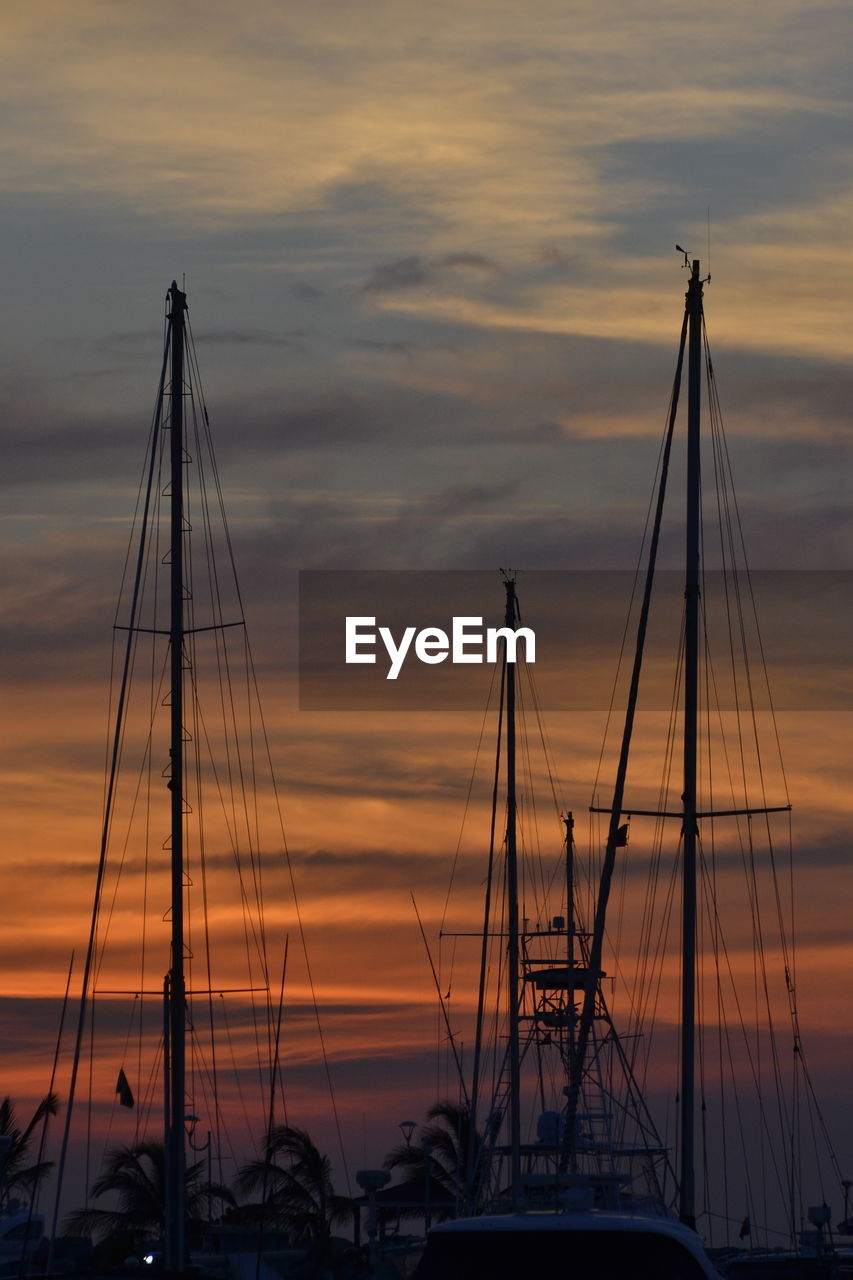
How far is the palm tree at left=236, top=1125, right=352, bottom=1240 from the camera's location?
72062mm

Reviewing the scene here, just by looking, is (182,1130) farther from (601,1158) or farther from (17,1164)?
(17,1164)

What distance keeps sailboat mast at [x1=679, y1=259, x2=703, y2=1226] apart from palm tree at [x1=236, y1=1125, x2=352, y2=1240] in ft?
136

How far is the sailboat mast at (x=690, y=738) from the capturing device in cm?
3089

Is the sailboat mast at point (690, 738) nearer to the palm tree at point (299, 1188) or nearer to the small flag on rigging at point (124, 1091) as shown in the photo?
the small flag on rigging at point (124, 1091)

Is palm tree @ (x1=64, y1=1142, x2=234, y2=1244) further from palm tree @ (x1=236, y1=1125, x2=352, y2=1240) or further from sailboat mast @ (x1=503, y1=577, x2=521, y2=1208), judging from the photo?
sailboat mast @ (x1=503, y1=577, x2=521, y2=1208)

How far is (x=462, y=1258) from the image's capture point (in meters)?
16.2

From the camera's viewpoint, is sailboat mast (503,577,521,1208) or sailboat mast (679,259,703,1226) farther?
sailboat mast (503,577,521,1208)

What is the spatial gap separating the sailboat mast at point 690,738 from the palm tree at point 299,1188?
41.4m

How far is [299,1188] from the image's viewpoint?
7419 cm

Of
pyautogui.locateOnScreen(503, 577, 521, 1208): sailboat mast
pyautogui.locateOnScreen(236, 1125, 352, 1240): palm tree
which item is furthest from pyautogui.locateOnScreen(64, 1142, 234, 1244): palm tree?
pyautogui.locateOnScreen(503, 577, 521, 1208): sailboat mast

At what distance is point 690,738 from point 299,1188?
147 ft

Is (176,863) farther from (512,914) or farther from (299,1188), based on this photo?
(299,1188)

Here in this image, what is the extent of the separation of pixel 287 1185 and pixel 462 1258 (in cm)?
5987

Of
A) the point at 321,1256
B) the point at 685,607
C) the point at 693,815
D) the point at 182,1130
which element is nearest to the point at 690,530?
the point at 685,607
